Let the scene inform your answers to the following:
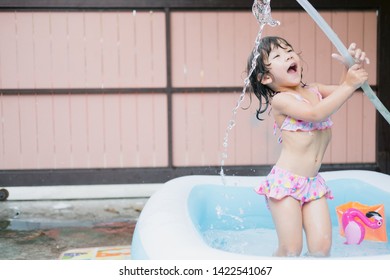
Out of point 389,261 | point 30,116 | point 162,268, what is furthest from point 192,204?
point 30,116

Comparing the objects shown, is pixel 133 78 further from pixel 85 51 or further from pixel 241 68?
pixel 241 68

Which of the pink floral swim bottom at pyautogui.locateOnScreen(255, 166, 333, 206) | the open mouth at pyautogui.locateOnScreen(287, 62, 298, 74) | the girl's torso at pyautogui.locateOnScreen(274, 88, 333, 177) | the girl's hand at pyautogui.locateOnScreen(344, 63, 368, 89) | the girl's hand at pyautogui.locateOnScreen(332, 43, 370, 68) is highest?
the girl's hand at pyautogui.locateOnScreen(332, 43, 370, 68)

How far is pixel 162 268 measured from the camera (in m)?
1.87

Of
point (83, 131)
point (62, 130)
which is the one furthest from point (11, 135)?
point (83, 131)

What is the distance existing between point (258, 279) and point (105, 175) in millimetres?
4019

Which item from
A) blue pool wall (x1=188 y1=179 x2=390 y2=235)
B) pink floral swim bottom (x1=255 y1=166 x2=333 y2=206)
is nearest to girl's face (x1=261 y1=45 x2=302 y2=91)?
pink floral swim bottom (x1=255 y1=166 x2=333 y2=206)

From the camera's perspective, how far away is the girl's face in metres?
2.27

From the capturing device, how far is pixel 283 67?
2271 mm

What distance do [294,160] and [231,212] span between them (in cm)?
127

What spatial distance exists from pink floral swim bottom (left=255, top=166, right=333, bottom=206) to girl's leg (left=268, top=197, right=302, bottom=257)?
0.10 ft

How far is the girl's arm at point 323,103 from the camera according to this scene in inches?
79.8

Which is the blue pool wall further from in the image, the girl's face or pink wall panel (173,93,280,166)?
pink wall panel (173,93,280,166)

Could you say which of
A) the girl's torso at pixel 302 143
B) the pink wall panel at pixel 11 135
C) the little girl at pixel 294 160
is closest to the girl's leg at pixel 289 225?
the little girl at pixel 294 160

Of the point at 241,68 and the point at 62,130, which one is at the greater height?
the point at 241,68
